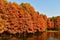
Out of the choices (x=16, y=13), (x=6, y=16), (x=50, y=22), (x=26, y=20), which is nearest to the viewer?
(x=6, y=16)

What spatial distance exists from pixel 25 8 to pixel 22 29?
1584 centimetres

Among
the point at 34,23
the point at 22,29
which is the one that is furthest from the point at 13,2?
the point at 34,23

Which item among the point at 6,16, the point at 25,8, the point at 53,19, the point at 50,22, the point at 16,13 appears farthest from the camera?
the point at 53,19

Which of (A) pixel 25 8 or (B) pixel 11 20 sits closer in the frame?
(B) pixel 11 20

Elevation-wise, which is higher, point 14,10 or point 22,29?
point 14,10

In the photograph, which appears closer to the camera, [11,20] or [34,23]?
[11,20]

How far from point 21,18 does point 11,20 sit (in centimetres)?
861

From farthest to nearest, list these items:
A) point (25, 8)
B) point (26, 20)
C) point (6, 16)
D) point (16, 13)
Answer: point (25, 8) < point (26, 20) < point (16, 13) < point (6, 16)

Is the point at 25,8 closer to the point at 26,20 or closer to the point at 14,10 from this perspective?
the point at 26,20

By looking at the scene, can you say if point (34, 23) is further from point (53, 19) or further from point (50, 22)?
point (53, 19)

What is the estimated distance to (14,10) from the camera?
86.8 meters

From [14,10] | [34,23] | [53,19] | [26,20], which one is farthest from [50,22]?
[14,10]

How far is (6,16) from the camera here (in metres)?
83.1

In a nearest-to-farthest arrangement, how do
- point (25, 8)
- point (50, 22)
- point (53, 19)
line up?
point (25, 8) → point (50, 22) → point (53, 19)
